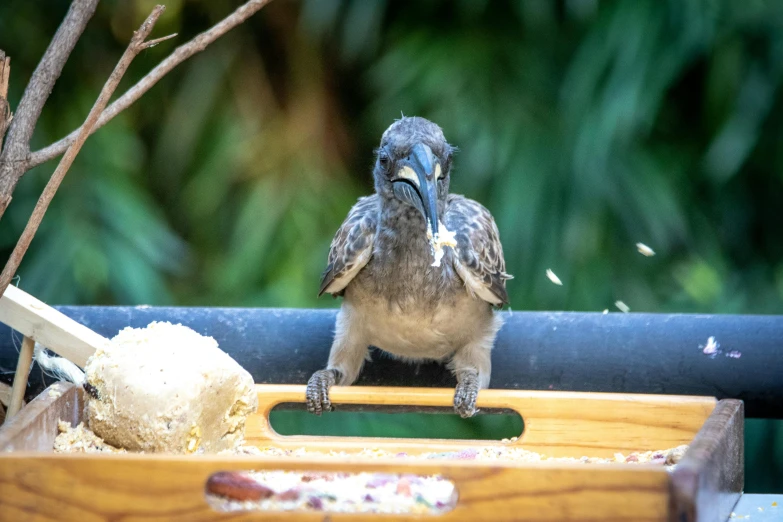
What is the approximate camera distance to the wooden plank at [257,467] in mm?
1051

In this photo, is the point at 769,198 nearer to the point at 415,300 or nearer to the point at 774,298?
the point at 774,298

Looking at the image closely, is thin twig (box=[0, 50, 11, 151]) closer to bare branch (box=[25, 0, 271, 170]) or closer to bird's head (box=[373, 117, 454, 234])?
bare branch (box=[25, 0, 271, 170])

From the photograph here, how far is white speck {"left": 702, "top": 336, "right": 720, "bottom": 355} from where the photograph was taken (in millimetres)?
1870

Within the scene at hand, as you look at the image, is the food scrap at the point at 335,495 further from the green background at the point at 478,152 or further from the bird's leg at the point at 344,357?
the green background at the point at 478,152

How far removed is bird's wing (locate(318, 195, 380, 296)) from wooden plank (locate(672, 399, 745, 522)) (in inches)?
32.6

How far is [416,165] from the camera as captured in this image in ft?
5.81

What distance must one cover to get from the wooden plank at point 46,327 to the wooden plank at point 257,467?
0.43 m

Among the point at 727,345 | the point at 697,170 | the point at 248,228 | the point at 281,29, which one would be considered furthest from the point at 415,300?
the point at 281,29

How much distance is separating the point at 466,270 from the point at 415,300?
0.13 metres

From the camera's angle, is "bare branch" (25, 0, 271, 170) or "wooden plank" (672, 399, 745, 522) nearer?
"wooden plank" (672, 399, 745, 522)

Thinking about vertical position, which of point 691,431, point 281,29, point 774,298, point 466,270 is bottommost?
point 691,431

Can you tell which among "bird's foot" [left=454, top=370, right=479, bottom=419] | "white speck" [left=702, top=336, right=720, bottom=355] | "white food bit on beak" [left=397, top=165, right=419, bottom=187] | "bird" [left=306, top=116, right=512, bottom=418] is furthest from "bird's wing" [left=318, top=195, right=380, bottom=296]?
"white speck" [left=702, top=336, right=720, bottom=355]

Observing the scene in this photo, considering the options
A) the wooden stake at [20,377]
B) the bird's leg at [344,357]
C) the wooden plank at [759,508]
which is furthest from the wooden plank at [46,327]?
the wooden plank at [759,508]

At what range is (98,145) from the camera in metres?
3.24
